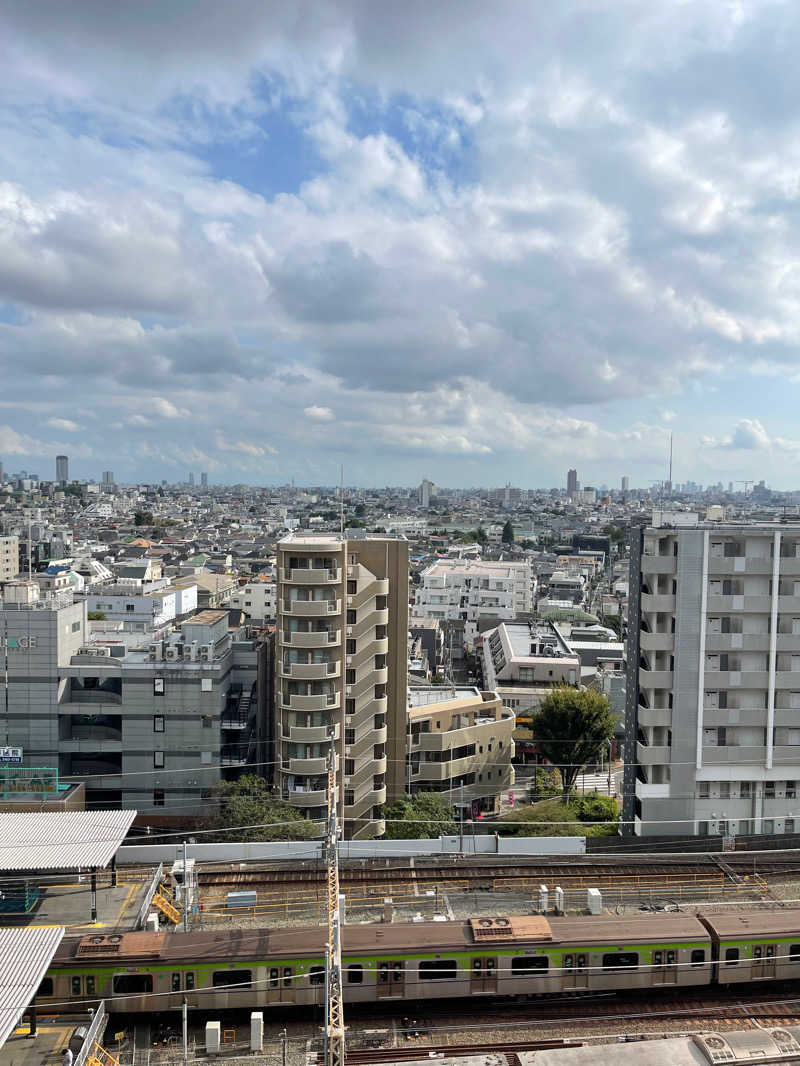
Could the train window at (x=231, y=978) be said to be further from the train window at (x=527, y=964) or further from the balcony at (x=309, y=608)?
the balcony at (x=309, y=608)

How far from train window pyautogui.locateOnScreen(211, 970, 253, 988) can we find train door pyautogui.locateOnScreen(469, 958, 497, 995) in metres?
3.25

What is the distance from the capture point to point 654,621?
19562mm

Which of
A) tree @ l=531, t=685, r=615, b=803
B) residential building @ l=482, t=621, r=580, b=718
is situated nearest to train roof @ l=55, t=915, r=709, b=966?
tree @ l=531, t=685, r=615, b=803

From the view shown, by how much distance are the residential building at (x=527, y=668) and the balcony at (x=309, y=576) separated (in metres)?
13.9

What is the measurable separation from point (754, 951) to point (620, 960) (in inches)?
87.4

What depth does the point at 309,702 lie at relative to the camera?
20062 millimetres

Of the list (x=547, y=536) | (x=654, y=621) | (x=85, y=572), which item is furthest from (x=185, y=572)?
(x=547, y=536)

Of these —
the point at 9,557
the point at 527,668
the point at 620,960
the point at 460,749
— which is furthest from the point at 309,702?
the point at 9,557

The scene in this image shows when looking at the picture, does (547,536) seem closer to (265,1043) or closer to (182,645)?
(182,645)

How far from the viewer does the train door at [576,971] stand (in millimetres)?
12523

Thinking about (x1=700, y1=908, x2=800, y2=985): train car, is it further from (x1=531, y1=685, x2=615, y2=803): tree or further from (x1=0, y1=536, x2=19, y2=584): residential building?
(x1=0, y1=536, x2=19, y2=584): residential building

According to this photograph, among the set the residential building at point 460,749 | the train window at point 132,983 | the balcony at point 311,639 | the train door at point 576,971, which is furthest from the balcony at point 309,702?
the train door at point 576,971

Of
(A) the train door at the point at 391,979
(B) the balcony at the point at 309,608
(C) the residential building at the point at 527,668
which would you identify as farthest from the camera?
(C) the residential building at the point at 527,668

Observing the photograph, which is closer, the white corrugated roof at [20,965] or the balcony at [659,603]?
the white corrugated roof at [20,965]
